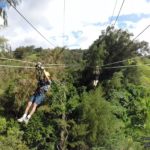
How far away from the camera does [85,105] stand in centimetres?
2639

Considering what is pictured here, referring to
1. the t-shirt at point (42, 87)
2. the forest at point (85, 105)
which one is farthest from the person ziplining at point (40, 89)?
the forest at point (85, 105)

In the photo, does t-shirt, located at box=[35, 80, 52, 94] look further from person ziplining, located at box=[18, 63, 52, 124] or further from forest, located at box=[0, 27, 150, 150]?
forest, located at box=[0, 27, 150, 150]

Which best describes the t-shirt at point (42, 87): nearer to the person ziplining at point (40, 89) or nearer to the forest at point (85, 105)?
the person ziplining at point (40, 89)

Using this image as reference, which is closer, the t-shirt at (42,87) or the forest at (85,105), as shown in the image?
the t-shirt at (42,87)

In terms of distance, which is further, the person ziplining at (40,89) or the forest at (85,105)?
the forest at (85,105)

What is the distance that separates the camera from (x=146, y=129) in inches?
1188

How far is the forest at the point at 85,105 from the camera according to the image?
1009 inches

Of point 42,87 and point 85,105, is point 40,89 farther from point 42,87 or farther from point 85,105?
point 85,105

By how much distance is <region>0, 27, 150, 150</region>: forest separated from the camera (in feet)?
84.1

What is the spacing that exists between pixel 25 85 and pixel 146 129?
912cm

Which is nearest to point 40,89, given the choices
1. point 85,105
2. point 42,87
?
point 42,87

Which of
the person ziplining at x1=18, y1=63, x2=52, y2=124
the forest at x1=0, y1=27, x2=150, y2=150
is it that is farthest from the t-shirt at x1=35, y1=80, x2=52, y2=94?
the forest at x1=0, y1=27, x2=150, y2=150

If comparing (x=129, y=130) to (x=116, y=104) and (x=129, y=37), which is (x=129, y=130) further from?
(x=129, y=37)

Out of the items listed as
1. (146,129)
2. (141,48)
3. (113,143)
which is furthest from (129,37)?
(113,143)
